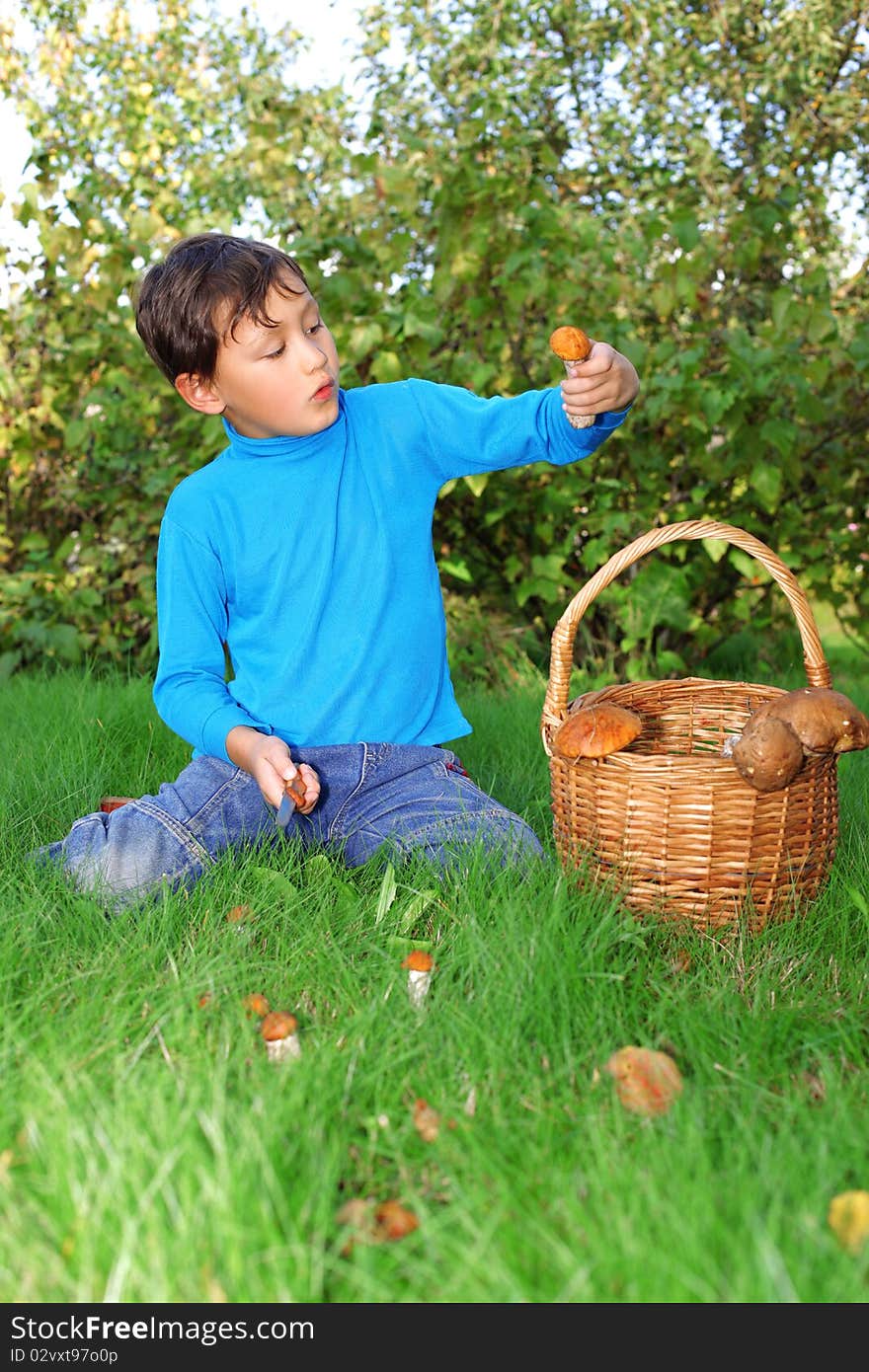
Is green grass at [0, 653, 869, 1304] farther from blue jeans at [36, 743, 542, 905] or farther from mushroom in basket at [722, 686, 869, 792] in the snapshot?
mushroom in basket at [722, 686, 869, 792]

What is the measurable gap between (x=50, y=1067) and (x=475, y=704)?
2105mm

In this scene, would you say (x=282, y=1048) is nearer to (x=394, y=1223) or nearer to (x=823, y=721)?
(x=394, y=1223)

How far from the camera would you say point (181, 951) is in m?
1.86

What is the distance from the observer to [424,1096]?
4.84 ft

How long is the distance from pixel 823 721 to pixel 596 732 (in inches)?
14.2

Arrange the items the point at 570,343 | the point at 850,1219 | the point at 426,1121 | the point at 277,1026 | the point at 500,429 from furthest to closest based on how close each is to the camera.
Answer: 1. the point at 500,429
2. the point at 570,343
3. the point at 277,1026
4. the point at 426,1121
5. the point at 850,1219

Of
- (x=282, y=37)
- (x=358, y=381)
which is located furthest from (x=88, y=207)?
(x=282, y=37)

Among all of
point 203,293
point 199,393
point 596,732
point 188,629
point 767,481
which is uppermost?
point 203,293

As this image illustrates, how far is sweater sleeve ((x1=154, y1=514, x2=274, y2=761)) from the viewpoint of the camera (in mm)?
2398

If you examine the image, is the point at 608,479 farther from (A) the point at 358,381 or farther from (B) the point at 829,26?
(B) the point at 829,26

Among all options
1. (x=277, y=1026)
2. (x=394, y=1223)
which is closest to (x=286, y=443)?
(x=277, y=1026)

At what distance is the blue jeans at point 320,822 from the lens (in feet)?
7.15

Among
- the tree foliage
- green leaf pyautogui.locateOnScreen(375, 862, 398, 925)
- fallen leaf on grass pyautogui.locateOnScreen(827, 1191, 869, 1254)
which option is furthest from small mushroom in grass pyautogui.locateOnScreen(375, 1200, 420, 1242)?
the tree foliage

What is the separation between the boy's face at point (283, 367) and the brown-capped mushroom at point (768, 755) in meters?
1.04
